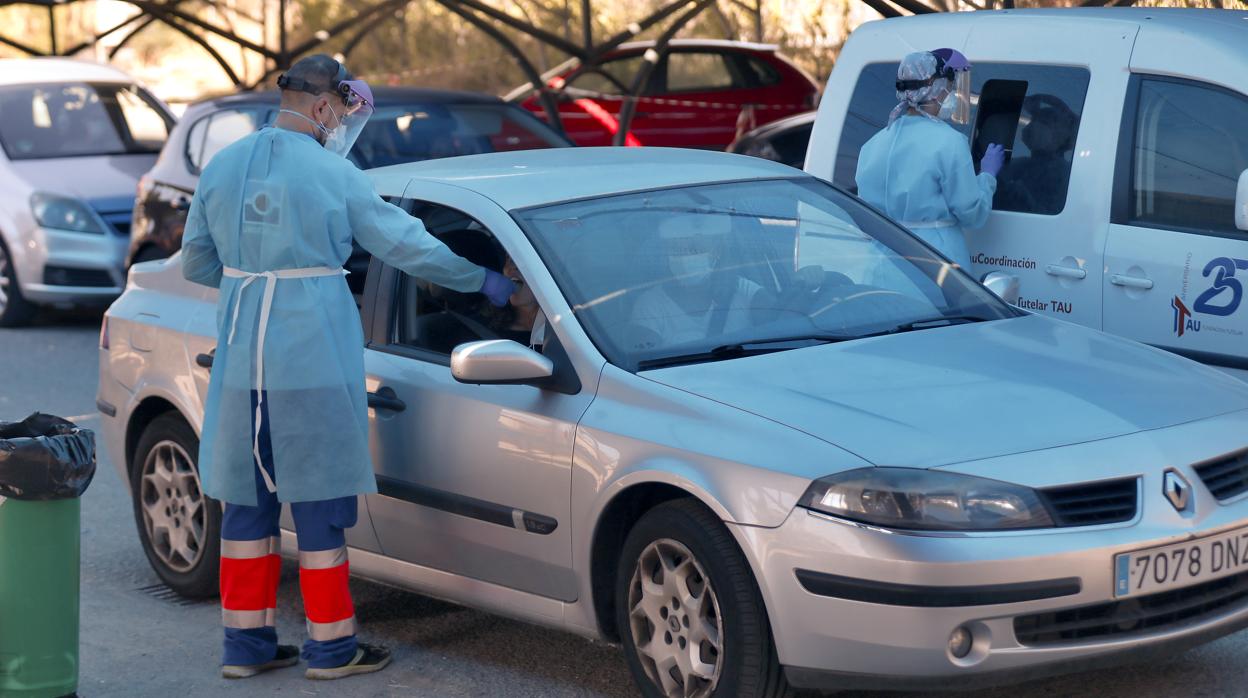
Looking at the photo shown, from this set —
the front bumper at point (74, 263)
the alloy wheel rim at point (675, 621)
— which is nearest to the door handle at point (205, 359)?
the alloy wheel rim at point (675, 621)

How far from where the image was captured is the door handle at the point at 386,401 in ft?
16.7

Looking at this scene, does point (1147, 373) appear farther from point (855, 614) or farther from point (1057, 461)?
point (855, 614)

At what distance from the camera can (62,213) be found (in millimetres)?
12133

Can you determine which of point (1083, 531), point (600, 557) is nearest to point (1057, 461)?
point (1083, 531)

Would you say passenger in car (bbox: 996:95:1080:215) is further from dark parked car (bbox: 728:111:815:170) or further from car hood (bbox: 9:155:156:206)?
car hood (bbox: 9:155:156:206)

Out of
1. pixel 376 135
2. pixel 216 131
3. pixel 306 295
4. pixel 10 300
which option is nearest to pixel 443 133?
pixel 376 135

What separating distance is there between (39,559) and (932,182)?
3489 mm

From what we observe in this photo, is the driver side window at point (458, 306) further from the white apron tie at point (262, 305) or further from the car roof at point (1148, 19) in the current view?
the car roof at point (1148, 19)

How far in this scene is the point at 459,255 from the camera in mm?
5129

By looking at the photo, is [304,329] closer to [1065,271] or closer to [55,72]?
[1065,271]

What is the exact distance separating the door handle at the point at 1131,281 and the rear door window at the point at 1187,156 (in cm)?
19

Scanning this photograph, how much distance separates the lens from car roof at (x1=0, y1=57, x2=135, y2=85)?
43.3 ft

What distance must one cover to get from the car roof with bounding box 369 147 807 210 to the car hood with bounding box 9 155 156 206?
7100 millimetres

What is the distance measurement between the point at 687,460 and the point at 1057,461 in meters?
0.85
